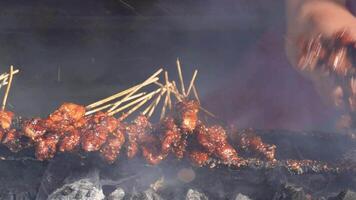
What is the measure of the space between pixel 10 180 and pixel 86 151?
34.9 inches

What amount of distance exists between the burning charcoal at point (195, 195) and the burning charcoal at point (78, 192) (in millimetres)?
774

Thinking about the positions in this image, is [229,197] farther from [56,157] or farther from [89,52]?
[89,52]

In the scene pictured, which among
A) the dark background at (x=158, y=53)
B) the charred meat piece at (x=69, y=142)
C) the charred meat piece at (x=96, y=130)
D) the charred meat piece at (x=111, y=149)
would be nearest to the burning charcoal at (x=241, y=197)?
the charred meat piece at (x=111, y=149)

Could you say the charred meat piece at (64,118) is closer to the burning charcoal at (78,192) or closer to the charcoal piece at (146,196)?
the burning charcoal at (78,192)

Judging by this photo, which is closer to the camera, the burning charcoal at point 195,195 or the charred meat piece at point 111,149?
the burning charcoal at point 195,195

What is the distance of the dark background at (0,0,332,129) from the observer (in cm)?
569

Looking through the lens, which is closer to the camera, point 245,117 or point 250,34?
point 245,117

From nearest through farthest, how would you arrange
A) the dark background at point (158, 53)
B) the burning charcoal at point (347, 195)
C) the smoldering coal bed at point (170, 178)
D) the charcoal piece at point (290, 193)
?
the burning charcoal at point (347, 195)
the charcoal piece at point (290, 193)
the smoldering coal bed at point (170, 178)
the dark background at point (158, 53)

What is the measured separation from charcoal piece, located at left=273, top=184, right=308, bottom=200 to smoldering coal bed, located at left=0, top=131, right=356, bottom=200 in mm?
15

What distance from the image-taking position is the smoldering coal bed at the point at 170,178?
3.70m

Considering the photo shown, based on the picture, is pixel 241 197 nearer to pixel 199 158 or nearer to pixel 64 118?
pixel 199 158

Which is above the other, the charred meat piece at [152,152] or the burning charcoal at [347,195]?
→ the charred meat piece at [152,152]

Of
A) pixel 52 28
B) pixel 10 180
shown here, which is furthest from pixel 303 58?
pixel 52 28

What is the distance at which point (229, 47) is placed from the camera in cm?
711
